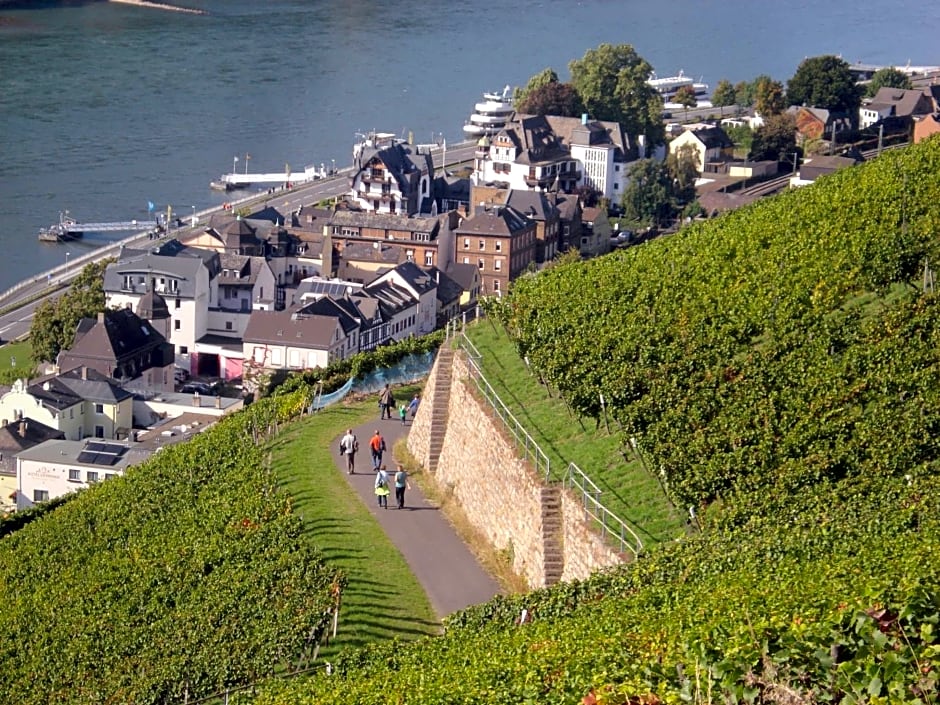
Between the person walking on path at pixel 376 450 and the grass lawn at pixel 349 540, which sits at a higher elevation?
the person walking on path at pixel 376 450

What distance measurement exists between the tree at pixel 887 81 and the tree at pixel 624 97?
33.1 feet

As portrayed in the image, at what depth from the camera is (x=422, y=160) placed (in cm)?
4909

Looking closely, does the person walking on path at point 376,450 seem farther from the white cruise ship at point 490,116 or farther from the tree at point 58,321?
the white cruise ship at point 490,116

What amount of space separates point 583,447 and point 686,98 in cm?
5532

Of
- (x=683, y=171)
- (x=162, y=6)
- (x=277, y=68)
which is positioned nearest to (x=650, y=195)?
(x=683, y=171)

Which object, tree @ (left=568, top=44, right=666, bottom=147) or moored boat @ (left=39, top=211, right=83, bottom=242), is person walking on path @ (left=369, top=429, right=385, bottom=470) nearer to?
moored boat @ (left=39, top=211, right=83, bottom=242)

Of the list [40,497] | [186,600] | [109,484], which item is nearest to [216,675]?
[186,600]

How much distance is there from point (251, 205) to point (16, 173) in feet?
24.8

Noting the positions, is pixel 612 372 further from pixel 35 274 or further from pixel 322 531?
pixel 35 274

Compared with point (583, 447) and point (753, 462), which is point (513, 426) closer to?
point (583, 447)

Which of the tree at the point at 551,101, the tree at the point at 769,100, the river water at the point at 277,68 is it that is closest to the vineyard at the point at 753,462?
the river water at the point at 277,68

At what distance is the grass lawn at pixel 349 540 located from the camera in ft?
38.2

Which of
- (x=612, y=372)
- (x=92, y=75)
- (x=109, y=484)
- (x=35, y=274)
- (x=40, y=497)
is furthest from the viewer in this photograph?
(x=92, y=75)

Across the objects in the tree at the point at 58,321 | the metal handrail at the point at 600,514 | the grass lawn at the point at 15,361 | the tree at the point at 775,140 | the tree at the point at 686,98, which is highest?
the tree at the point at 686,98
